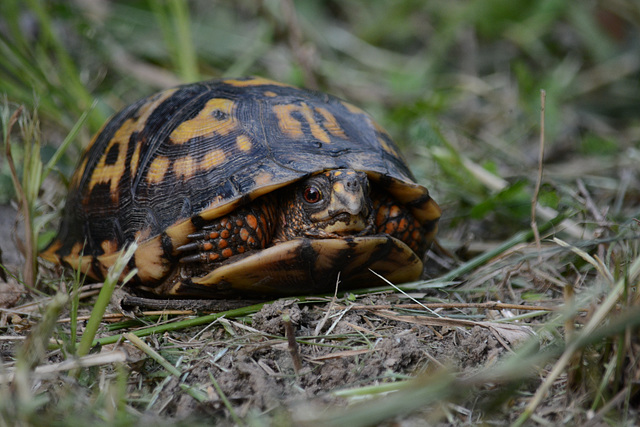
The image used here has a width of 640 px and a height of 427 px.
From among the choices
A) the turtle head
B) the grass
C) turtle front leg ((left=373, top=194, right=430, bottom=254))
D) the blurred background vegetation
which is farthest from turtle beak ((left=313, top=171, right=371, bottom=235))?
the blurred background vegetation

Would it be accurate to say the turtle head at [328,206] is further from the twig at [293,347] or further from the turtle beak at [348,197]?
the twig at [293,347]

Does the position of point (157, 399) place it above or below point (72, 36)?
below

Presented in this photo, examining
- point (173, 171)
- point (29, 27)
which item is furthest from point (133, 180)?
point (29, 27)

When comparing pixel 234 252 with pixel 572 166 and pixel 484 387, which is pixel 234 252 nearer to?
pixel 484 387

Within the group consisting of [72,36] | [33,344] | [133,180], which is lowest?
[33,344]

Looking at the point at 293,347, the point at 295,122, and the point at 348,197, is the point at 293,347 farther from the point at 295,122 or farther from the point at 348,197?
the point at 295,122

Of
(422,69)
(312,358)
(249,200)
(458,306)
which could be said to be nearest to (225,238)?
(249,200)

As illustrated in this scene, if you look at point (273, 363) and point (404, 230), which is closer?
point (273, 363)

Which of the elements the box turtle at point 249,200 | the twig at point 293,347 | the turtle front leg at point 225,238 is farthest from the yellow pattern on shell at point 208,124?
the twig at point 293,347
